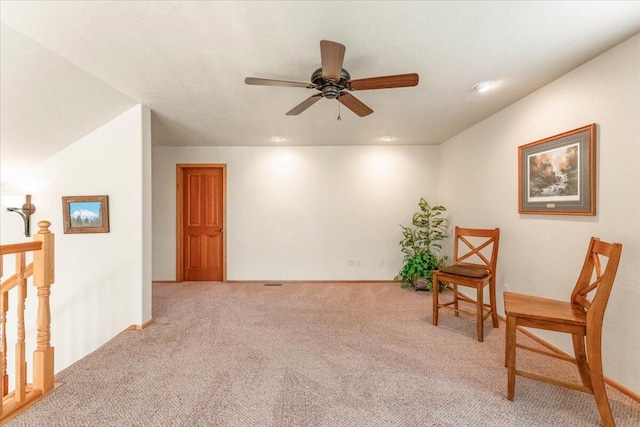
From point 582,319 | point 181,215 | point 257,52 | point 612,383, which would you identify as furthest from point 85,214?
point 612,383

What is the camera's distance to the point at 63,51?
1869mm

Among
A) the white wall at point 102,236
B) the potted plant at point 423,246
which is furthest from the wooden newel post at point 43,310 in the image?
the potted plant at point 423,246

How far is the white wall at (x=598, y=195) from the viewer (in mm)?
1731

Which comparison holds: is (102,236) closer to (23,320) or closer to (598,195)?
(23,320)

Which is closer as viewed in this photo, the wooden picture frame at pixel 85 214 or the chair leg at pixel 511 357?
the chair leg at pixel 511 357

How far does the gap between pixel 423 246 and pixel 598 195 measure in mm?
2565

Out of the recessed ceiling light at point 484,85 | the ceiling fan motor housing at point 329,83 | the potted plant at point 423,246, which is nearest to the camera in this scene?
the ceiling fan motor housing at point 329,83

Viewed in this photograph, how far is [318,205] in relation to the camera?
14.9 ft

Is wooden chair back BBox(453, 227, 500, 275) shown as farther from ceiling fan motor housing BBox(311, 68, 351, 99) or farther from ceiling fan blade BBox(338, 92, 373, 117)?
ceiling fan motor housing BBox(311, 68, 351, 99)

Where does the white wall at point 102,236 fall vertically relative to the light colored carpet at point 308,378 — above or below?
above

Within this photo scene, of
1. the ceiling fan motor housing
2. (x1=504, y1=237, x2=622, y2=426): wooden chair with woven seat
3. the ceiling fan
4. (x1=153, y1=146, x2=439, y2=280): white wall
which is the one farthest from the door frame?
(x1=504, y1=237, x2=622, y2=426): wooden chair with woven seat

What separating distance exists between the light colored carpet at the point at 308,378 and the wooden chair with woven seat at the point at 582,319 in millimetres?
195

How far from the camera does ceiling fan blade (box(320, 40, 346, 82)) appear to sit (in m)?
1.46

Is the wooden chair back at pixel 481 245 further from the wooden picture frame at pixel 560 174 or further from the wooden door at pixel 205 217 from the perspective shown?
the wooden door at pixel 205 217
